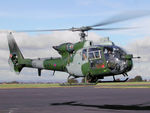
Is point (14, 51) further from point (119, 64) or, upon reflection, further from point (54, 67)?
point (119, 64)

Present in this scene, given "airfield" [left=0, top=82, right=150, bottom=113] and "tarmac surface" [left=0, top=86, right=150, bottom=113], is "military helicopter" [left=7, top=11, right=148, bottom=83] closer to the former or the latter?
"airfield" [left=0, top=82, right=150, bottom=113]

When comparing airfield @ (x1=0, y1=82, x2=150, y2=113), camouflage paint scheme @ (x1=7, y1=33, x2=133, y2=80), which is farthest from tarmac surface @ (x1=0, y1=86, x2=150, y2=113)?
camouflage paint scheme @ (x1=7, y1=33, x2=133, y2=80)

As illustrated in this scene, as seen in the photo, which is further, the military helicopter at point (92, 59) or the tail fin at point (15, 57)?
the tail fin at point (15, 57)

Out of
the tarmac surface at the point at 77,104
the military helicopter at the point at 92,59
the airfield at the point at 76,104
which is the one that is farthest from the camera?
the tarmac surface at the point at 77,104

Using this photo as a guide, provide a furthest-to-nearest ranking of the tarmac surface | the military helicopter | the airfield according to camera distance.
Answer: the tarmac surface
the airfield
the military helicopter

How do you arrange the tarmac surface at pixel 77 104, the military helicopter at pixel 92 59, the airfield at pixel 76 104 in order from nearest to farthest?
the military helicopter at pixel 92 59, the airfield at pixel 76 104, the tarmac surface at pixel 77 104

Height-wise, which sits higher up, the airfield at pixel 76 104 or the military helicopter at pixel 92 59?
the military helicopter at pixel 92 59

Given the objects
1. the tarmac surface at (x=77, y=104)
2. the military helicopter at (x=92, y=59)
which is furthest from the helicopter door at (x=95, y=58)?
the tarmac surface at (x=77, y=104)

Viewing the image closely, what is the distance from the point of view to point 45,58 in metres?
39.7

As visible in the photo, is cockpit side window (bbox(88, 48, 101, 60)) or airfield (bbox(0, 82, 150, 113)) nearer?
cockpit side window (bbox(88, 48, 101, 60))

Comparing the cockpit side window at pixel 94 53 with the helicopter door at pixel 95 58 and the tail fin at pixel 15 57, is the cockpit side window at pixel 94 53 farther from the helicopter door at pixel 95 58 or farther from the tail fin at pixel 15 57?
the tail fin at pixel 15 57

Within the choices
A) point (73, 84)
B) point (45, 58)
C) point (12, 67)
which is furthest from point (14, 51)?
point (73, 84)

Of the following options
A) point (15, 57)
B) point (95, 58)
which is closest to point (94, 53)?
point (95, 58)

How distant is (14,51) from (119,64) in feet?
73.8
